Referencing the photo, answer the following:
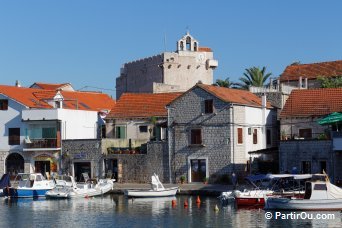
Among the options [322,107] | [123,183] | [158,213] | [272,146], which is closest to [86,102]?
[123,183]

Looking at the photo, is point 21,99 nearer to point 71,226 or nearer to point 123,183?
point 123,183

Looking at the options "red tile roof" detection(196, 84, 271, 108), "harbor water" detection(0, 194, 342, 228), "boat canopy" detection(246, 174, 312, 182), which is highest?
"red tile roof" detection(196, 84, 271, 108)

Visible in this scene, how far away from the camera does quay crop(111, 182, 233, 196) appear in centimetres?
5778

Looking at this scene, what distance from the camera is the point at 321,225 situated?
41250 millimetres

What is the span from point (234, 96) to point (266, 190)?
47.9 ft

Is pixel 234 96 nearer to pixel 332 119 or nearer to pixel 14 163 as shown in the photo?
pixel 332 119

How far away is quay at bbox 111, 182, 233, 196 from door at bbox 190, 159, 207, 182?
961 millimetres

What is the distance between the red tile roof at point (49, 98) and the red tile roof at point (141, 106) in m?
5.04

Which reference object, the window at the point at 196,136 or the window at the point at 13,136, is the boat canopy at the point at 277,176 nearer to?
the window at the point at 196,136

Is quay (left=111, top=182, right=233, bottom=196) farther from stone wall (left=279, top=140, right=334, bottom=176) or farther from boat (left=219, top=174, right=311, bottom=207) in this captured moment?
stone wall (left=279, top=140, right=334, bottom=176)

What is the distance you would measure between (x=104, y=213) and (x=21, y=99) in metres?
26.2

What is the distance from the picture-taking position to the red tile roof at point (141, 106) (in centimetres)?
7088

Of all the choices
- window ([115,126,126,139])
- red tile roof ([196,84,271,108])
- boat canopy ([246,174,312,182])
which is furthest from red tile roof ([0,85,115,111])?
boat canopy ([246,174,312,182])

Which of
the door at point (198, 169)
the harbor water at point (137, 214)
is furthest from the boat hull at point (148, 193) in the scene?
the door at point (198, 169)
